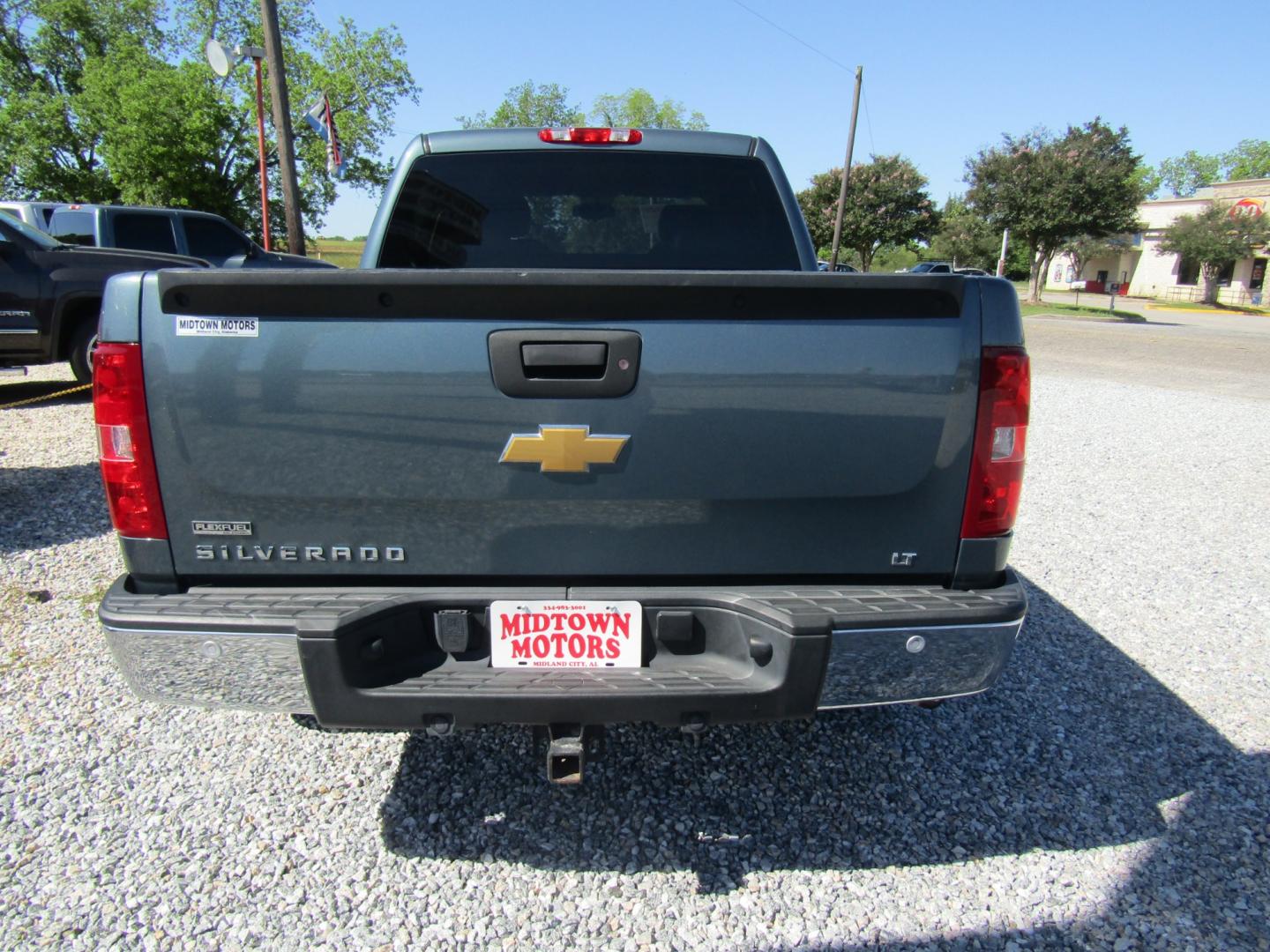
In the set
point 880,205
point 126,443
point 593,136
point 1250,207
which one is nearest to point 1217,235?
point 1250,207

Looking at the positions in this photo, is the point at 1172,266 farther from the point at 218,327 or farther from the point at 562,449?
the point at 218,327

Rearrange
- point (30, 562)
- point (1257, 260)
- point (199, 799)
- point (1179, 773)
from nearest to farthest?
1. point (199, 799)
2. point (1179, 773)
3. point (30, 562)
4. point (1257, 260)

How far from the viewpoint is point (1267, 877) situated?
2.24m

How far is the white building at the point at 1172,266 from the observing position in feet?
173

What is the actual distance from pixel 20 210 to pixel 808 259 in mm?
11047

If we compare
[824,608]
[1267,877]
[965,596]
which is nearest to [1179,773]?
[1267,877]

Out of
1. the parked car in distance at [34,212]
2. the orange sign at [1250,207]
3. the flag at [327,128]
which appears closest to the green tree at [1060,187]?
the orange sign at [1250,207]

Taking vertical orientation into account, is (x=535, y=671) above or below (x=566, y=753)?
above

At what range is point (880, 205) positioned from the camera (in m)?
42.8

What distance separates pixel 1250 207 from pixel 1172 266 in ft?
21.0

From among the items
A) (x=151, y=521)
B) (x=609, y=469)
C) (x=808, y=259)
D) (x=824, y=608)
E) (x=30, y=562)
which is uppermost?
(x=808, y=259)

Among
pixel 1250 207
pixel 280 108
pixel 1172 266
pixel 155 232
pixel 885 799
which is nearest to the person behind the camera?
pixel 885 799

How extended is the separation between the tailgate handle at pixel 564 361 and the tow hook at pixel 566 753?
0.82 m

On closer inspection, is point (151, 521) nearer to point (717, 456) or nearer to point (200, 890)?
point (200, 890)
